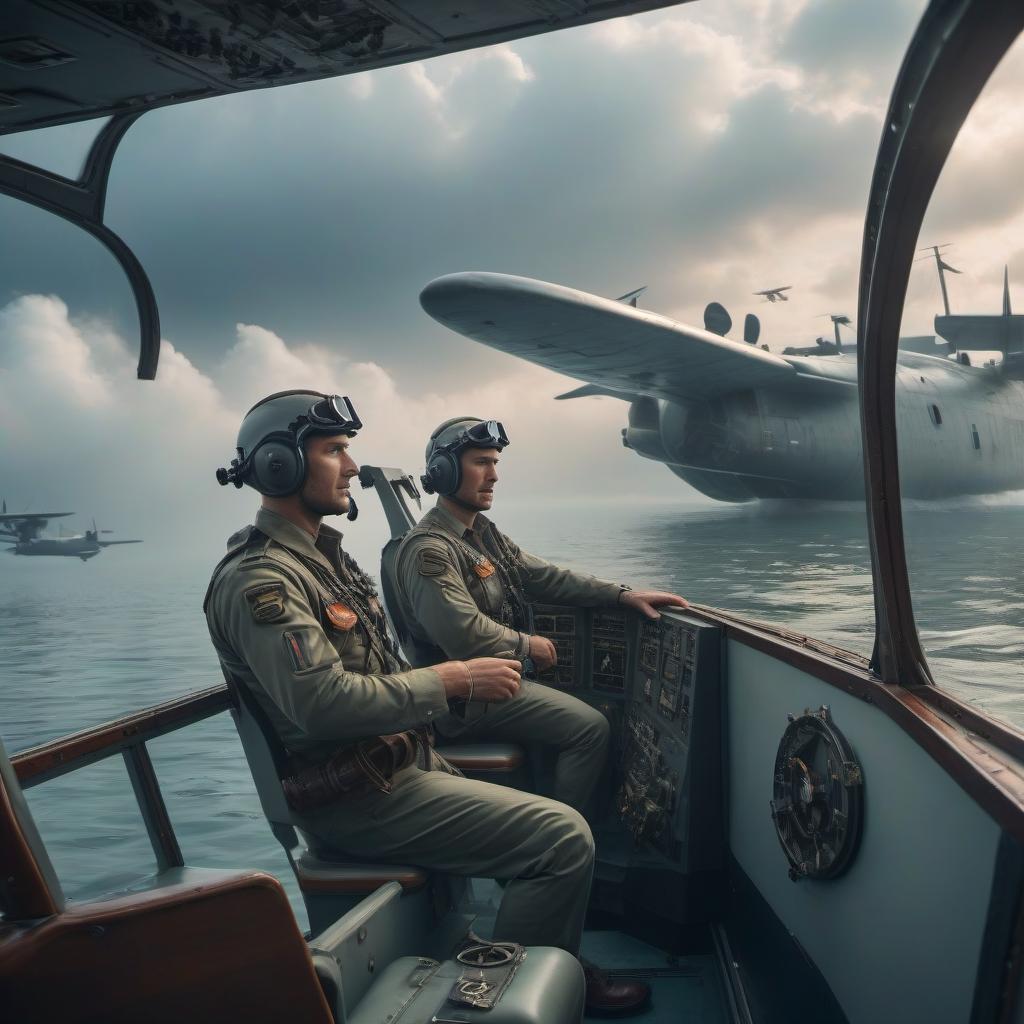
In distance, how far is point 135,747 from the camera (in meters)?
1.92

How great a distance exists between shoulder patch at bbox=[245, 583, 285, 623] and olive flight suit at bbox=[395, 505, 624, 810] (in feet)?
2.98

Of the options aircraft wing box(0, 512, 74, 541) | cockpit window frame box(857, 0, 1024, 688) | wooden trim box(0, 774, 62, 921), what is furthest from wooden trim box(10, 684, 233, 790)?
aircraft wing box(0, 512, 74, 541)

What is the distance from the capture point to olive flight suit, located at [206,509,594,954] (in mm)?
1644

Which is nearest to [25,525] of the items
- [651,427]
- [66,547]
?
[66,547]

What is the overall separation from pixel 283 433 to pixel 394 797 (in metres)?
0.81

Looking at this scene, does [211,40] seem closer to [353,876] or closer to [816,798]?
[353,876]

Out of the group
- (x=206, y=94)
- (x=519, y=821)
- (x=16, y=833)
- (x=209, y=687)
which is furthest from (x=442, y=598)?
(x=16, y=833)

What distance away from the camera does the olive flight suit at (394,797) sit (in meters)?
1.64

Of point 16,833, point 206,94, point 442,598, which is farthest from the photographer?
point 442,598

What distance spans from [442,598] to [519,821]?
917mm

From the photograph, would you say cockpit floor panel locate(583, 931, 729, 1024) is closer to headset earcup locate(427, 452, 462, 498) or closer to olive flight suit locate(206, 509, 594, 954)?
olive flight suit locate(206, 509, 594, 954)

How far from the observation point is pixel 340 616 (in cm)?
183

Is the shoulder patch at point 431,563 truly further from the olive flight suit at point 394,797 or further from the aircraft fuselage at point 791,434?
the aircraft fuselage at point 791,434

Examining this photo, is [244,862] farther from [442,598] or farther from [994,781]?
[994,781]
